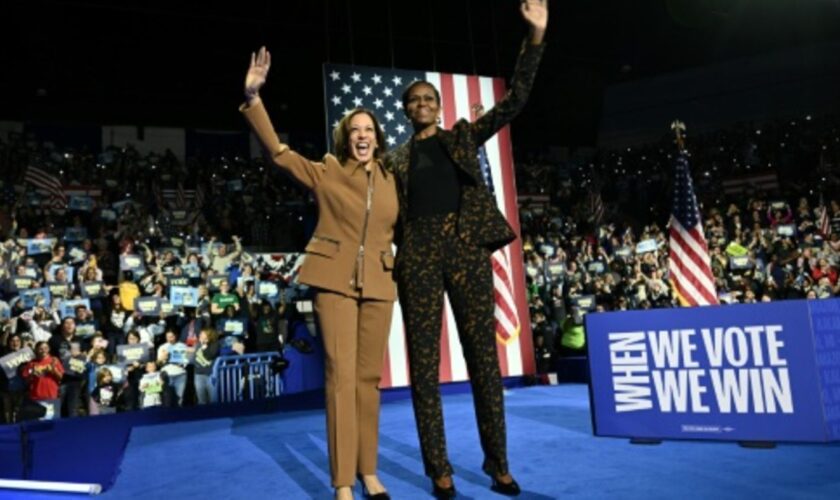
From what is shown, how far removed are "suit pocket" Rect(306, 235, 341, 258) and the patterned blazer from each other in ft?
0.90

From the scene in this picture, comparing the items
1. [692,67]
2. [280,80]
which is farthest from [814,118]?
[280,80]

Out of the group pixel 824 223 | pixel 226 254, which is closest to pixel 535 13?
pixel 226 254

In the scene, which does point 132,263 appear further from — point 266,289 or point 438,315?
point 438,315

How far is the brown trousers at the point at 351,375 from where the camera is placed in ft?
7.50

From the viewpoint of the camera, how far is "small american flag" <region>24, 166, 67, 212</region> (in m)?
11.6

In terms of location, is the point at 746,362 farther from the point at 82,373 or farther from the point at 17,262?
the point at 17,262

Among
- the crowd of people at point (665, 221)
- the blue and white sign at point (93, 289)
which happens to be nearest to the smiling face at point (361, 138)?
the crowd of people at point (665, 221)

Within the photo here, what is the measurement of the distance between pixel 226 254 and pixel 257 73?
8831mm

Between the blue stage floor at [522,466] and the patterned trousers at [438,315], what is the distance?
252 millimetres

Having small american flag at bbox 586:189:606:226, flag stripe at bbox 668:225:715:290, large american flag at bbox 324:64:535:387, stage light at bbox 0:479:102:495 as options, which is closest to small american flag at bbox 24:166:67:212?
large american flag at bbox 324:64:535:387

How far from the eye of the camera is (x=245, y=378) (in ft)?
24.7

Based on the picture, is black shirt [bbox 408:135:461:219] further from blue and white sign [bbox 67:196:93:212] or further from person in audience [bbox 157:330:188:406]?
blue and white sign [bbox 67:196:93:212]

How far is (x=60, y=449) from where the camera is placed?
16.0 ft

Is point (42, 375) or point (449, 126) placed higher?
point (449, 126)
